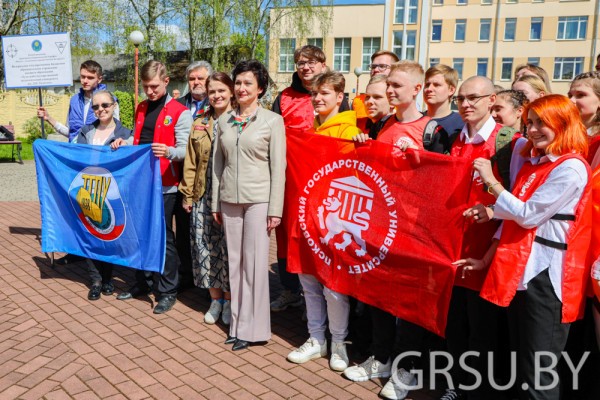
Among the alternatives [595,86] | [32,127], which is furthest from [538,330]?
[32,127]

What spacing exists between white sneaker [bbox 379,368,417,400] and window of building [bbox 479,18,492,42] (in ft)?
151

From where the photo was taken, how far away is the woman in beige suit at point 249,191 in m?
4.05

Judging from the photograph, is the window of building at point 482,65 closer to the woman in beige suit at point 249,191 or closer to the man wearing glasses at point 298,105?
the man wearing glasses at point 298,105

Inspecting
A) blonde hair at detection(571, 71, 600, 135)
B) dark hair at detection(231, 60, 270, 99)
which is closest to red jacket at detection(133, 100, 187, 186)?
dark hair at detection(231, 60, 270, 99)

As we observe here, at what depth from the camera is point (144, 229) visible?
503 centimetres

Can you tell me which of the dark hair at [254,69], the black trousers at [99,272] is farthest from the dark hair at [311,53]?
the black trousers at [99,272]

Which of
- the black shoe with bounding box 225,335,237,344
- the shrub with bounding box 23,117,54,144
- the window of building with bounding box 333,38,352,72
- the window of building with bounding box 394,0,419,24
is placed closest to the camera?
the black shoe with bounding box 225,335,237,344

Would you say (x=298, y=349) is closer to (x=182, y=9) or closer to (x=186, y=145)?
(x=186, y=145)

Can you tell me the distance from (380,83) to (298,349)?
2267 millimetres

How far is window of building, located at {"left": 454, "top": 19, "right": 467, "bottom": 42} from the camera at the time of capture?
148 ft

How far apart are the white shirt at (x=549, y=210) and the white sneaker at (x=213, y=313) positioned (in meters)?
2.87

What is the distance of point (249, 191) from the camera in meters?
4.06

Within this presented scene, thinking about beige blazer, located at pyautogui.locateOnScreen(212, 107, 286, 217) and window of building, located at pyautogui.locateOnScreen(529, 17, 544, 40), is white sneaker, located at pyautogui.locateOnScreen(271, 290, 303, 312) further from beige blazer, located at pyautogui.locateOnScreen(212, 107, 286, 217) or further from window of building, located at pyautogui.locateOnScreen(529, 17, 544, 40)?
window of building, located at pyautogui.locateOnScreen(529, 17, 544, 40)

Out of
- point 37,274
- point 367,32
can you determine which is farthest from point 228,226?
point 367,32
